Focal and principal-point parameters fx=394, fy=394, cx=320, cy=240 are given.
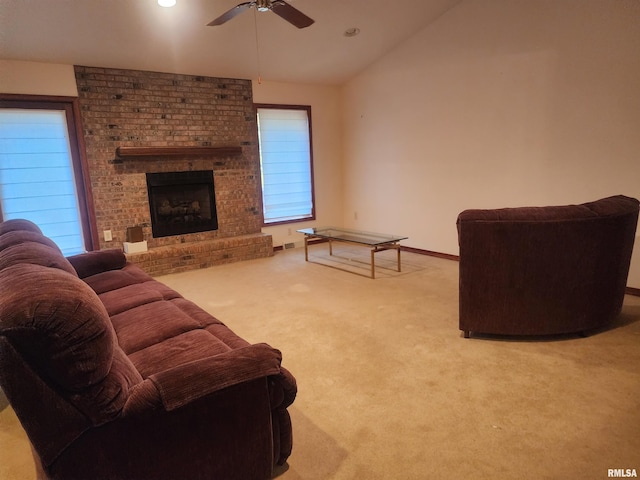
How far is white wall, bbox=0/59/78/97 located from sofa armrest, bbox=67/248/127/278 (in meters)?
2.21

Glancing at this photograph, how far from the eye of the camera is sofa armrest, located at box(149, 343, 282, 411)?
1.32 m

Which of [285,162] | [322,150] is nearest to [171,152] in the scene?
[285,162]

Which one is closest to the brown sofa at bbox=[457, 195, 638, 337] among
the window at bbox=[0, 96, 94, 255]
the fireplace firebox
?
the fireplace firebox

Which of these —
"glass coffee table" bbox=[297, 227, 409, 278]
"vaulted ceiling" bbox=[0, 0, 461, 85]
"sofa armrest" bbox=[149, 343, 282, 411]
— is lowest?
"glass coffee table" bbox=[297, 227, 409, 278]

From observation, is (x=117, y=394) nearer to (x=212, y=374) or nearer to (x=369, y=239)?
(x=212, y=374)

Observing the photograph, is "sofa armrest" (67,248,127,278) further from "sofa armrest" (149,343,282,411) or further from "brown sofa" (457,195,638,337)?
"brown sofa" (457,195,638,337)

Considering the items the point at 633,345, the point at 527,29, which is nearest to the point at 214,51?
the point at 527,29

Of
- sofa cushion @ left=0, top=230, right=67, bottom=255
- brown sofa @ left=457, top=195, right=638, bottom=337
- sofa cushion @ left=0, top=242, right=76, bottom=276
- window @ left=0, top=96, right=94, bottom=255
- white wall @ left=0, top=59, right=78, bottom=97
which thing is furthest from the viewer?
window @ left=0, top=96, right=94, bottom=255

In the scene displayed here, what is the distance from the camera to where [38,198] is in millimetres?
4312

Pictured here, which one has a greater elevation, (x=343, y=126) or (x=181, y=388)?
(x=343, y=126)

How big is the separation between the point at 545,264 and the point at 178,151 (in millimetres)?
4199

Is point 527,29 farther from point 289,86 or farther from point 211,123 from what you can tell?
point 211,123

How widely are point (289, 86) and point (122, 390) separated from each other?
5403mm

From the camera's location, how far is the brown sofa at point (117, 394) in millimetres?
1093
